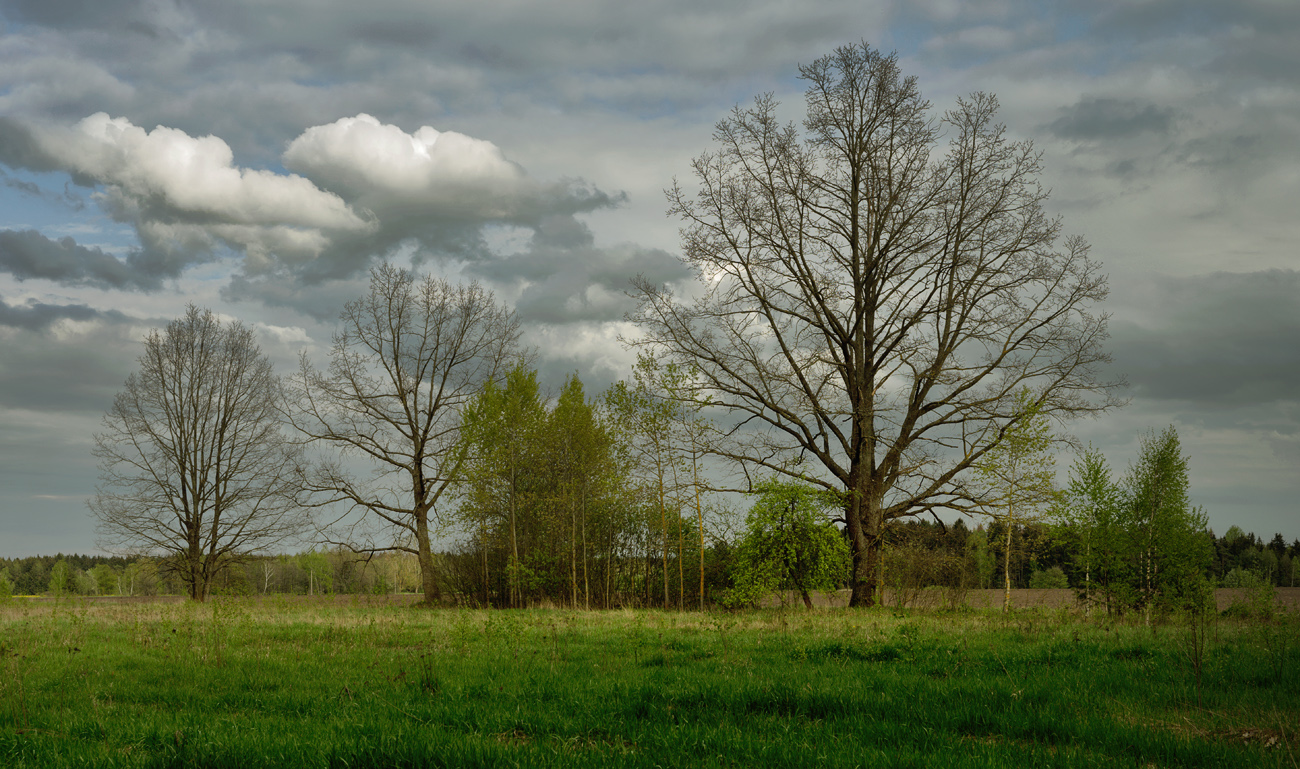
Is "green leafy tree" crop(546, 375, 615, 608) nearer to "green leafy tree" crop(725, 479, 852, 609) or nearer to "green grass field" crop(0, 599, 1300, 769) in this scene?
"green leafy tree" crop(725, 479, 852, 609)

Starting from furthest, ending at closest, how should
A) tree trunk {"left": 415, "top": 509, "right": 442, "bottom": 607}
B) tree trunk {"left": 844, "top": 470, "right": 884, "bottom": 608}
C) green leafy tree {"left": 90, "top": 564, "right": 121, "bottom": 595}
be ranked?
green leafy tree {"left": 90, "top": 564, "right": 121, "bottom": 595}, tree trunk {"left": 415, "top": 509, "right": 442, "bottom": 607}, tree trunk {"left": 844, "top": 470, "right": 884, "bottom": 608}

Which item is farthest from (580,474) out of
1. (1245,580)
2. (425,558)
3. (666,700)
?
(1245,580)

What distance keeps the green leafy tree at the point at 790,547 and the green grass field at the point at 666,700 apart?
8.92 meters

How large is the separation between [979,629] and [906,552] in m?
10.9

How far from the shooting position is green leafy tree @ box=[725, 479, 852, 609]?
2081 centimetres

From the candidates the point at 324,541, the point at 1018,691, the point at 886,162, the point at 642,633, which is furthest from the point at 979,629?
the point at 324,541

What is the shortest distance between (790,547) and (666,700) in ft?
48.2

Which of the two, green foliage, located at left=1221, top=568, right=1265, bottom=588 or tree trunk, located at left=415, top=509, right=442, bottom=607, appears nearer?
green foliage, located at left=1221, top=568, right=1265, bottom=588

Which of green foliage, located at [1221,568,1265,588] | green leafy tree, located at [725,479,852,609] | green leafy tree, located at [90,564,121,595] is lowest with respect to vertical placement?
green leafy tree, located at [90,564,121,595]

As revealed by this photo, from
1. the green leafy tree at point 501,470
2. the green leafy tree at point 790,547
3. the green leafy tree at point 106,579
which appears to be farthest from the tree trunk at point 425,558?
the green leafy tree at point 106,579

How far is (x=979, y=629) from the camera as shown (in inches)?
476

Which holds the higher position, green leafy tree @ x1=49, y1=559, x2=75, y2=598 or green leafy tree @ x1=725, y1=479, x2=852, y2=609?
green leafy tree @ x1=725, y1=479, x2=852, y2=609

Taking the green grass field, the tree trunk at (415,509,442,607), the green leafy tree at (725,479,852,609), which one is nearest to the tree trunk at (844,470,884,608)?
the green leafy tree at (725,479,852,609)

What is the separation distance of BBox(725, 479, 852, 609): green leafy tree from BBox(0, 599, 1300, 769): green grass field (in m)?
8.92
